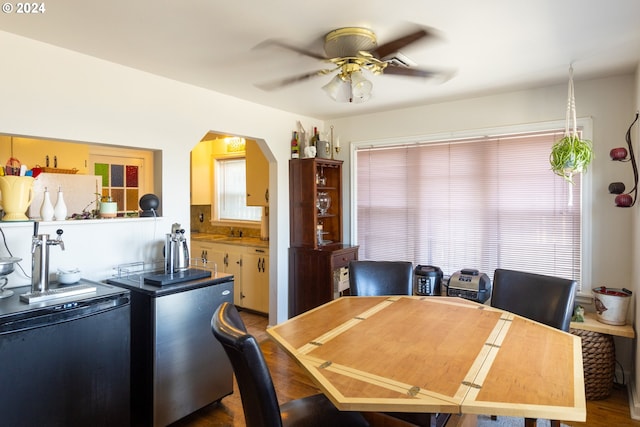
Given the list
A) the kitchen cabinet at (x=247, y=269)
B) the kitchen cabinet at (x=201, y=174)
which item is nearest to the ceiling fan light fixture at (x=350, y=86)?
the kitchen cabinet at (x=247, y=269)

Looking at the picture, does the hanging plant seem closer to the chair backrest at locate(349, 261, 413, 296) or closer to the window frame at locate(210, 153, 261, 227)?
the chair backrest at locate(349, 261, 413, 296)

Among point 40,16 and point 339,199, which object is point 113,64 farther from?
point 339,199

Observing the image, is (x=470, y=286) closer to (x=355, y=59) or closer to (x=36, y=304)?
(x=355, y=59)

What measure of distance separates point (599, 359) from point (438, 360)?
2021 mm

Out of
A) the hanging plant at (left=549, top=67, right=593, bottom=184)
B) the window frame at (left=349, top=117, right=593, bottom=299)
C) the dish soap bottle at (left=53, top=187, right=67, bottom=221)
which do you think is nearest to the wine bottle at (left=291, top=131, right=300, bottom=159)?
the window frame at (left=349, top=117, right=593, bottom=299)

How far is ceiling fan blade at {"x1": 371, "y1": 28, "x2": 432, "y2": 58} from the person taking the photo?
2059mm

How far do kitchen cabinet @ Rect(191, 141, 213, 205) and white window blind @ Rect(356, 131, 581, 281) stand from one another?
2.38m

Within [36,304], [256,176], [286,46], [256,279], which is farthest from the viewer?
[256,176]

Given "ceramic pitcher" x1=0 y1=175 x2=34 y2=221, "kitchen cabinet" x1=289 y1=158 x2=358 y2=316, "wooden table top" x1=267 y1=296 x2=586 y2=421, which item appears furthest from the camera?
"kitchen cabinet" x1=289 y1=158 x2=358 y2=316

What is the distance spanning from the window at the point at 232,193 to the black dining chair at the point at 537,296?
338 cm

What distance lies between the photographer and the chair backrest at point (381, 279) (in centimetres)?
285

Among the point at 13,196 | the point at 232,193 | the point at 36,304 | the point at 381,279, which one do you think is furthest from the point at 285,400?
the point at 232,193

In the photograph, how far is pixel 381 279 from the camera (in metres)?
2.89

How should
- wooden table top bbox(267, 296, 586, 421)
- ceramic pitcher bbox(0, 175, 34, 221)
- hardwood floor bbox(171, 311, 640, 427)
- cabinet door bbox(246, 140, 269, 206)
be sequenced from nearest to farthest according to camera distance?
wooden table top bbox(267, 296, 586, 421) < ceramic pitcher bbox(0, 175, 34, 221) < hardwood floor bbox(171, 311, 640, 427) < cabinet door bbox(246, 140, 269, 206)
